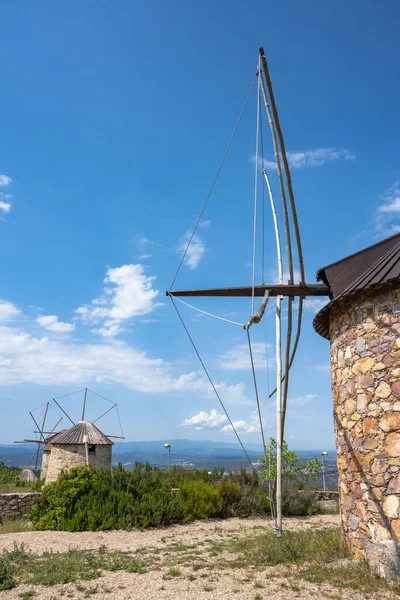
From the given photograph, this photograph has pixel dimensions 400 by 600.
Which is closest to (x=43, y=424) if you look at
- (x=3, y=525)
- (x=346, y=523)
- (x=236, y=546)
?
(x=3, y=525)

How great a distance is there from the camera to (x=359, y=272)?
7469mm

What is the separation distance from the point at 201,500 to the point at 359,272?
30.1 ft

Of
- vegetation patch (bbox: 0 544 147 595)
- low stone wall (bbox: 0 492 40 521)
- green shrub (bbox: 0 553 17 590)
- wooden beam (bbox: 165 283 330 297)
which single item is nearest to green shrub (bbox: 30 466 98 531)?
low stone wall (bbox: 0 492 40 521)

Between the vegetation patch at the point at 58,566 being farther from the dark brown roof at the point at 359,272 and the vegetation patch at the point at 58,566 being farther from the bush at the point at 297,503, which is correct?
the bush at the point at 297,503

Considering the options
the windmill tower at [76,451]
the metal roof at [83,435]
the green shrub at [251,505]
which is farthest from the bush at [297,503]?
the metal roof at [83,435]

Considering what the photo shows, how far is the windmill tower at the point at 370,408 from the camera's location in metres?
5.89

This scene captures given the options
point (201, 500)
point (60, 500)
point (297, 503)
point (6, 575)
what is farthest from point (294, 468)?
point (6, 575)

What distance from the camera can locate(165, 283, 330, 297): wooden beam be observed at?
278 inches

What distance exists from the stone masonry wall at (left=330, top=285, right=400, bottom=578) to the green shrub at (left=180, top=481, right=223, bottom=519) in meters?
6.76

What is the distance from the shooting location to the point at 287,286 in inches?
279

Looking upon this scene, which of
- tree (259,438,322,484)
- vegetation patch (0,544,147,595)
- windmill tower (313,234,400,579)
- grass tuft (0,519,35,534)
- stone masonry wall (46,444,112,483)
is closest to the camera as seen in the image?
windmill tower (313,234,400,579)

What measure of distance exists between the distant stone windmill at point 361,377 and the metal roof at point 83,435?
48.0 feet

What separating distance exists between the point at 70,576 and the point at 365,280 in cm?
639

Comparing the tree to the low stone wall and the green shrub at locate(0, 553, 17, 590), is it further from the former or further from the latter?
the green shrub at locate(0, 553, 17, 590)
